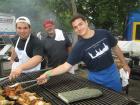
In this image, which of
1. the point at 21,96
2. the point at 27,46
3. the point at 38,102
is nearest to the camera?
the point at 38,102

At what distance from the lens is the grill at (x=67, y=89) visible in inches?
117

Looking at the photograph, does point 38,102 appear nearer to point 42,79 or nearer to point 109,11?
point 42,79

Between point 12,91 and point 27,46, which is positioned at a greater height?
point 27,46

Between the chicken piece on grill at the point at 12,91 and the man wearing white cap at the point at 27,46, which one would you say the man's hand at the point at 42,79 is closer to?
the chicken piece on grill at the point at 12,91

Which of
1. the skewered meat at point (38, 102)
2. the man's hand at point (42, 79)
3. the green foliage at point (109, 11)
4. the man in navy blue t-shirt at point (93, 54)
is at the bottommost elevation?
the skewered meat at point (38, 102)

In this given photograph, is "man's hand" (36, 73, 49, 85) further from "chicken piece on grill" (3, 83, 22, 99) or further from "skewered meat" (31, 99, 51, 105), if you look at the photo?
"skewered meat" (31, 99, 51, 105)

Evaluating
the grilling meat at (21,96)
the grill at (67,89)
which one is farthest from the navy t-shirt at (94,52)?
the grilling meat at (21,96)

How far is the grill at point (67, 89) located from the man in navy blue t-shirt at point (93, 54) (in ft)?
0.47

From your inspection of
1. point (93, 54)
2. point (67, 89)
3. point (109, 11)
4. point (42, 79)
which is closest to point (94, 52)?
point (93, 54)

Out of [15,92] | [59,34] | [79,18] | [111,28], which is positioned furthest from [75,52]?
[111,28]

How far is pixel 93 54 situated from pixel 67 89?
0.62m

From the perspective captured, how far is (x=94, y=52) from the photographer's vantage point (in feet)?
12.4

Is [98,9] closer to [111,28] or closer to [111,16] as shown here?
[111,16]

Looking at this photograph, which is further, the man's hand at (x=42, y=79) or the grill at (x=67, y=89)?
the man's hand at (x=42, y=79)
